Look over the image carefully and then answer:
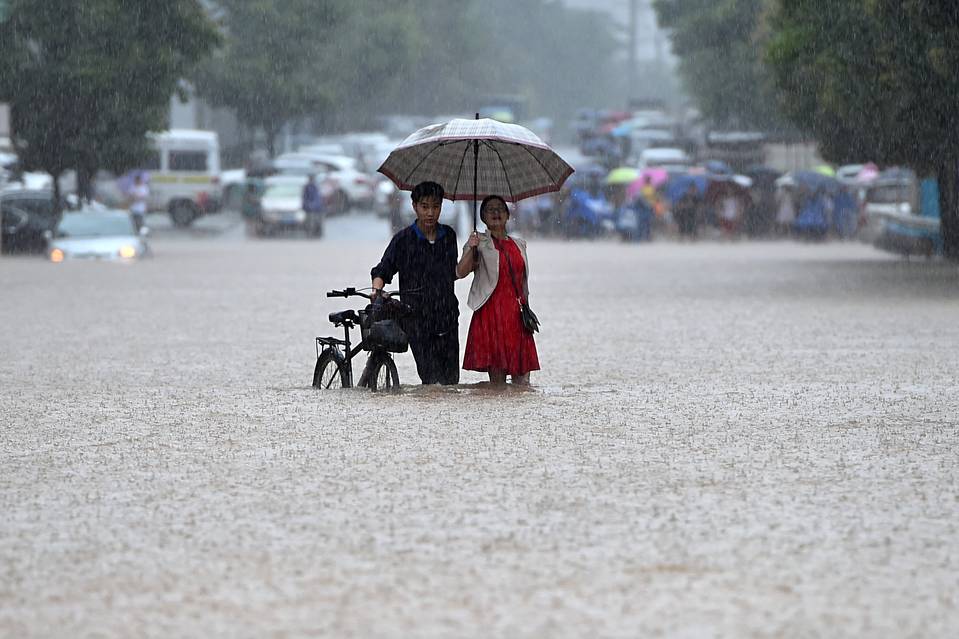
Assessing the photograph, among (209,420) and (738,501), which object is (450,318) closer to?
(209,420)

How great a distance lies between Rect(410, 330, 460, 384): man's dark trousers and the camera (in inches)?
506

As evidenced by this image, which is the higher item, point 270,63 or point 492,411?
point 270,63

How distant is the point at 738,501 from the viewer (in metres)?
8.43

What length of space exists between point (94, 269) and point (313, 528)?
26.2m

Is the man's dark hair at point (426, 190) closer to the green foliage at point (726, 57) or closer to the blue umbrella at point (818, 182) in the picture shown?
the blue umbrella at point (818, 182)

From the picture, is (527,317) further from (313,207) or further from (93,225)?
(313,207)

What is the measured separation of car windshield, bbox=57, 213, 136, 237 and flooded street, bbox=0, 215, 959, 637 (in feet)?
63.1

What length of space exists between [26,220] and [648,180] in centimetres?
1668

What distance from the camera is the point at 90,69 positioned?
39562 mm

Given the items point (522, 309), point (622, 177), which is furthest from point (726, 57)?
point (522, 309)

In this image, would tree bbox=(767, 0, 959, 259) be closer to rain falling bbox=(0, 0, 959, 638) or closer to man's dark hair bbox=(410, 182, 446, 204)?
rain falling bbox=(0, 0, 959, 638)

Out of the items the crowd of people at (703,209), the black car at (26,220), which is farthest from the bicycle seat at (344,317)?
the crowd of people at (703,209)

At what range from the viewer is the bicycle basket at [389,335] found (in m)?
12.3

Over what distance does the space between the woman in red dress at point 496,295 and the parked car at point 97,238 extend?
24.7 meters
